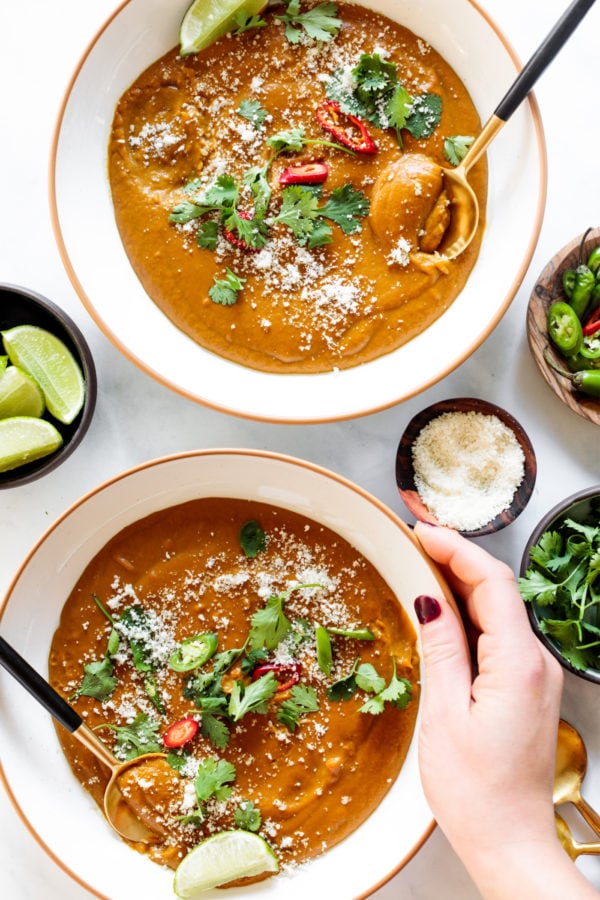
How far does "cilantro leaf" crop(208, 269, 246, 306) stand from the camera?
10.4ft

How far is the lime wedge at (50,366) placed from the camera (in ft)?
10.7

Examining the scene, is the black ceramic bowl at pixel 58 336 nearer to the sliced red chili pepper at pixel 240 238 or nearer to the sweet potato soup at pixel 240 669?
the sweet potato soup at pixel 240 669

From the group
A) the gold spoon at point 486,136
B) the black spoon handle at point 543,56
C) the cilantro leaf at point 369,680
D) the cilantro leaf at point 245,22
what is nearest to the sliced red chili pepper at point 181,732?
the cilantro leaf at point 369,680

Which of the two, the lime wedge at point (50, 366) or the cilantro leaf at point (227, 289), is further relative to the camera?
the lime wedge at point (50, 366)

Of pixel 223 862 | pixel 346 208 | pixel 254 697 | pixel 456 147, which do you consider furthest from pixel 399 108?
pixel 223 862


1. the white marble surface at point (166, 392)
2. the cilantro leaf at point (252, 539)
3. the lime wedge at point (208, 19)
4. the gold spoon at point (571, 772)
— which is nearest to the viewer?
the lime wedge at point (208, 19)

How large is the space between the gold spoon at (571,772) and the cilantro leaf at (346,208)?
201cm

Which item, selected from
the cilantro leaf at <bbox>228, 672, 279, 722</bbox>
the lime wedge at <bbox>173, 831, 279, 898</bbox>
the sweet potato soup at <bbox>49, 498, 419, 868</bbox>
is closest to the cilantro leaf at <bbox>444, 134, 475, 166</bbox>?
the sweet potato soup at <bbox>49, 498, 419, 868</bbox>

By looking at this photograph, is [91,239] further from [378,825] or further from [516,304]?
[378,825]

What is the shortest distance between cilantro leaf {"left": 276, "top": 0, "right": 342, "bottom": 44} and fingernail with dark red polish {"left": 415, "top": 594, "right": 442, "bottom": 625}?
1994 millimetres

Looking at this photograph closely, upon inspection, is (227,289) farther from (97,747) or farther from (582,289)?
(97,747)

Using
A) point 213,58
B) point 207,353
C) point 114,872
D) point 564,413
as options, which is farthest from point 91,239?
point 114,872

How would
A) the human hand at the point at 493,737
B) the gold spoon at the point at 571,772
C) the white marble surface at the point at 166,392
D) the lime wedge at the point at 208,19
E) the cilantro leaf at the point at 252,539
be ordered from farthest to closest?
1. the white marble surface at the point at 166,392
2. the gold spoon at the point at 571,772
3. the cilantro leaf at the point at 252,539
4. the lime wedge at the point at 208,19
5. the human hand at the point at 493,737

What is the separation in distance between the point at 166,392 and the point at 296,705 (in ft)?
4.17
